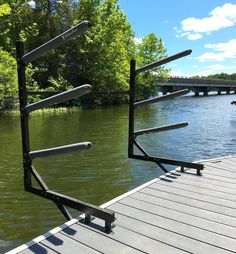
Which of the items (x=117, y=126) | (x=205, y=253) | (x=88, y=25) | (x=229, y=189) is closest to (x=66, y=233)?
(x=205, y=253)

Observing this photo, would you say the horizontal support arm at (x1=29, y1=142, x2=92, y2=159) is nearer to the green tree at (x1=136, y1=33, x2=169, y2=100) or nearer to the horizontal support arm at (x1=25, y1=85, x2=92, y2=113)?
the horizontal support arm at (x1=25, y1=85, x2=92, y2=113)

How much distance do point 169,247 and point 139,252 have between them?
13.6 inches

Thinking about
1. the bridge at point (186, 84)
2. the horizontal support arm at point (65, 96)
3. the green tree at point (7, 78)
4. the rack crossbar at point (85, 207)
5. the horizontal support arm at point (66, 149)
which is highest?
the bridge at point (186, 84)

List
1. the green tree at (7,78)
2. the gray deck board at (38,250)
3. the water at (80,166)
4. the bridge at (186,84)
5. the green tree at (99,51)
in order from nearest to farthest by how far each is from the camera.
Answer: the gray deck board at (38,250) → the water at (80,166) → the green tree at (7,78) → the green tree at (99,51) → the bridge at (186,84)

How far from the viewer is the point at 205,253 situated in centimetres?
306

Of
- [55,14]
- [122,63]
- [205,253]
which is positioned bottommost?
[205,253]

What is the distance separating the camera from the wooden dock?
3.18m

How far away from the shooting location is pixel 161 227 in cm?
363

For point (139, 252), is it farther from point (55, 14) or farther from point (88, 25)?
point (55, 14)

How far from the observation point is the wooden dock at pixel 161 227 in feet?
10.4

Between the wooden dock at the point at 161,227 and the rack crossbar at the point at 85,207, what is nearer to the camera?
the wooden dock at the point at 161,227

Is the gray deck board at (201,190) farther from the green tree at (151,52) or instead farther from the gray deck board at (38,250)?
the green tree at (151,52)

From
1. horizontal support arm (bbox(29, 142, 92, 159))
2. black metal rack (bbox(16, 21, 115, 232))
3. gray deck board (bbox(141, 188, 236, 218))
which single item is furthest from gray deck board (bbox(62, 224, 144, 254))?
gray deck board (bbox(141, 188, 236, 218))

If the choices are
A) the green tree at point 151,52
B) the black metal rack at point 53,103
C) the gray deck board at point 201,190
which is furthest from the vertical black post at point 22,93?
the green tree at point 151,52
